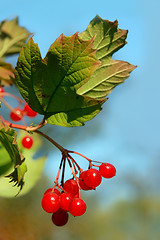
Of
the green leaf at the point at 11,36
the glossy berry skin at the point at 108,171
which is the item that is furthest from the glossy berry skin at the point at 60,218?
the green leaf at the point at 11,36

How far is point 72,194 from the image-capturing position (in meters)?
0.56

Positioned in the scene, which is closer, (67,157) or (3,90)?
(67,157)

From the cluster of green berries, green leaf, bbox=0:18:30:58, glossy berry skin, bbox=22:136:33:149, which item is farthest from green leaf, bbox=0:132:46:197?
green leaf, bbox=0:18:30:58

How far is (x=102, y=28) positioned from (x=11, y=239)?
363cm

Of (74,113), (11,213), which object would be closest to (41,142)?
(74,113)

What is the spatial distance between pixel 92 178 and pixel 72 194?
0.07m

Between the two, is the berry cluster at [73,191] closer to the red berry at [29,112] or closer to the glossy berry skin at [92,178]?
the glossy berry skin at [92,178]

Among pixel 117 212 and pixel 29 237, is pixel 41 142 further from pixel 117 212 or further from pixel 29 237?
pixel 117 212

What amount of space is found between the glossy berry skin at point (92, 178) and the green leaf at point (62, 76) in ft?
0.30

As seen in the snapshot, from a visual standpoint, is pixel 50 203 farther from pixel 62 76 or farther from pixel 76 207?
pixel 62 76

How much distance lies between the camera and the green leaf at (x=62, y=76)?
0.43 metres

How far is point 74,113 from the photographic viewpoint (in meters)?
0.47

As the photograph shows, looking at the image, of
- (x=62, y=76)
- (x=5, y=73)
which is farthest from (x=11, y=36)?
(x=62, y=76)

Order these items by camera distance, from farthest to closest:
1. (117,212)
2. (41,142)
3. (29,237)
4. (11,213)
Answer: (117,212)
(11,213)
(29,237)
(41,142)
